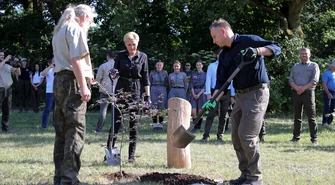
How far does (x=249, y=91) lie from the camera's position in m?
5.69

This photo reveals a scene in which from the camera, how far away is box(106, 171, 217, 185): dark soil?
5688 mm

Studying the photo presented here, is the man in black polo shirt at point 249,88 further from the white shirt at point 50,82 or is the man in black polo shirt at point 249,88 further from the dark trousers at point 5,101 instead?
the white shirt at point 50,82

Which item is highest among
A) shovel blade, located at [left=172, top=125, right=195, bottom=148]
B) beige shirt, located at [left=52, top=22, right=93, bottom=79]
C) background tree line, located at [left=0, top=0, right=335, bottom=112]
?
background tree line, located at [left=0, top=0, right=335, bottom=112]

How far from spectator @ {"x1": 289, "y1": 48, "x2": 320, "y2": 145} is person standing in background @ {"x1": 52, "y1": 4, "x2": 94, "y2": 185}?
6183 mm

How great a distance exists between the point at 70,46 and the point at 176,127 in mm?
2588

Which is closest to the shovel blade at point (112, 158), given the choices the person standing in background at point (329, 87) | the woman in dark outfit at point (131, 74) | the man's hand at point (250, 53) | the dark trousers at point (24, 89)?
the woman in dark outfit at point (131, 74)

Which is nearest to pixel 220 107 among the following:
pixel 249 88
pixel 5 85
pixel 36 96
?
pixel 249 88

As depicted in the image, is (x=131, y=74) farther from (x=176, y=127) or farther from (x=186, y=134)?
(x=186, y=134)

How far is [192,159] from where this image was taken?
7.90 metres

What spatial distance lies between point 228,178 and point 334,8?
1881 cm

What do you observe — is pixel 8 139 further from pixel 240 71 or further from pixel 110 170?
pixel 240 71

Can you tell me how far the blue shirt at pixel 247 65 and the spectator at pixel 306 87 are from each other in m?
4.58

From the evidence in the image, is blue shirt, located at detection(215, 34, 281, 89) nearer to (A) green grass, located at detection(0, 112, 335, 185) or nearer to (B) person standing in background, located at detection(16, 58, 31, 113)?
(A) green grass, located at detection(0, 112, 335, 185)

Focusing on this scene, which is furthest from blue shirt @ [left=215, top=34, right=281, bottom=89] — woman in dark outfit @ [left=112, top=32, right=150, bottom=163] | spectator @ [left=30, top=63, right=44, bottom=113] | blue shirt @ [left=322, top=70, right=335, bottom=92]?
spectator @ [left=30, top=63, right=44, bottom=113]
